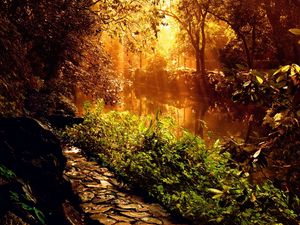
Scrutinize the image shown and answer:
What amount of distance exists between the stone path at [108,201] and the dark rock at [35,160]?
105 cm

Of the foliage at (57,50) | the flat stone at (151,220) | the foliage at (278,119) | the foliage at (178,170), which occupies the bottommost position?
the flat stone at (151,220)

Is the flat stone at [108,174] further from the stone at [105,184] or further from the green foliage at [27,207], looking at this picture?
the green foliage at [27,207]

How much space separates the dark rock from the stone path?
3.44 ft

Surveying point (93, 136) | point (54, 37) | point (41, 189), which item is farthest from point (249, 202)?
point (54, 37)

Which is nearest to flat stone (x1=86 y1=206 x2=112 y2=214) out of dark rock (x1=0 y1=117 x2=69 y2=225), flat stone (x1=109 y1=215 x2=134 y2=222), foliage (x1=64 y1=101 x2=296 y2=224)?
flat stone (x1=109 y1=215 x2=134 y2=222)

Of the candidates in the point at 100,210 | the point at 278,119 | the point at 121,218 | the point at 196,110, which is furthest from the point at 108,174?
the point at 196,110

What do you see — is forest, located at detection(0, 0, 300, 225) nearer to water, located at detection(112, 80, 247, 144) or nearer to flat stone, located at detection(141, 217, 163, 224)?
flat stone, located at detection(141, 217, 163, 224)

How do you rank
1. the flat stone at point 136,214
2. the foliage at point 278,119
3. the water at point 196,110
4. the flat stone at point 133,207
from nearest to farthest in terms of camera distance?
1. the foliage at point 278,119
2. the flat stone at point 136,214
3. the flat stone at point 133,207
4. the water at point 196,110

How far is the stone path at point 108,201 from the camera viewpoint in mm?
5372

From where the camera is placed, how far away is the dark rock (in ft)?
12.7

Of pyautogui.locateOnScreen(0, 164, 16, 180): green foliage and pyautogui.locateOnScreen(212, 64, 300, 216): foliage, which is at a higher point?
pyautogui.locateOnScreen(212, 64, 300, 216): foliage

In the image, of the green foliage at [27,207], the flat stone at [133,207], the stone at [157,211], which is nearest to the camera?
the green foliage at [27,207]

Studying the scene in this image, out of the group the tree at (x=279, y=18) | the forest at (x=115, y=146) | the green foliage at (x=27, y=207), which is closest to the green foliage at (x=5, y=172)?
the forest at (x=115, y=146)

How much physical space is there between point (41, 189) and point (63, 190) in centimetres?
62
